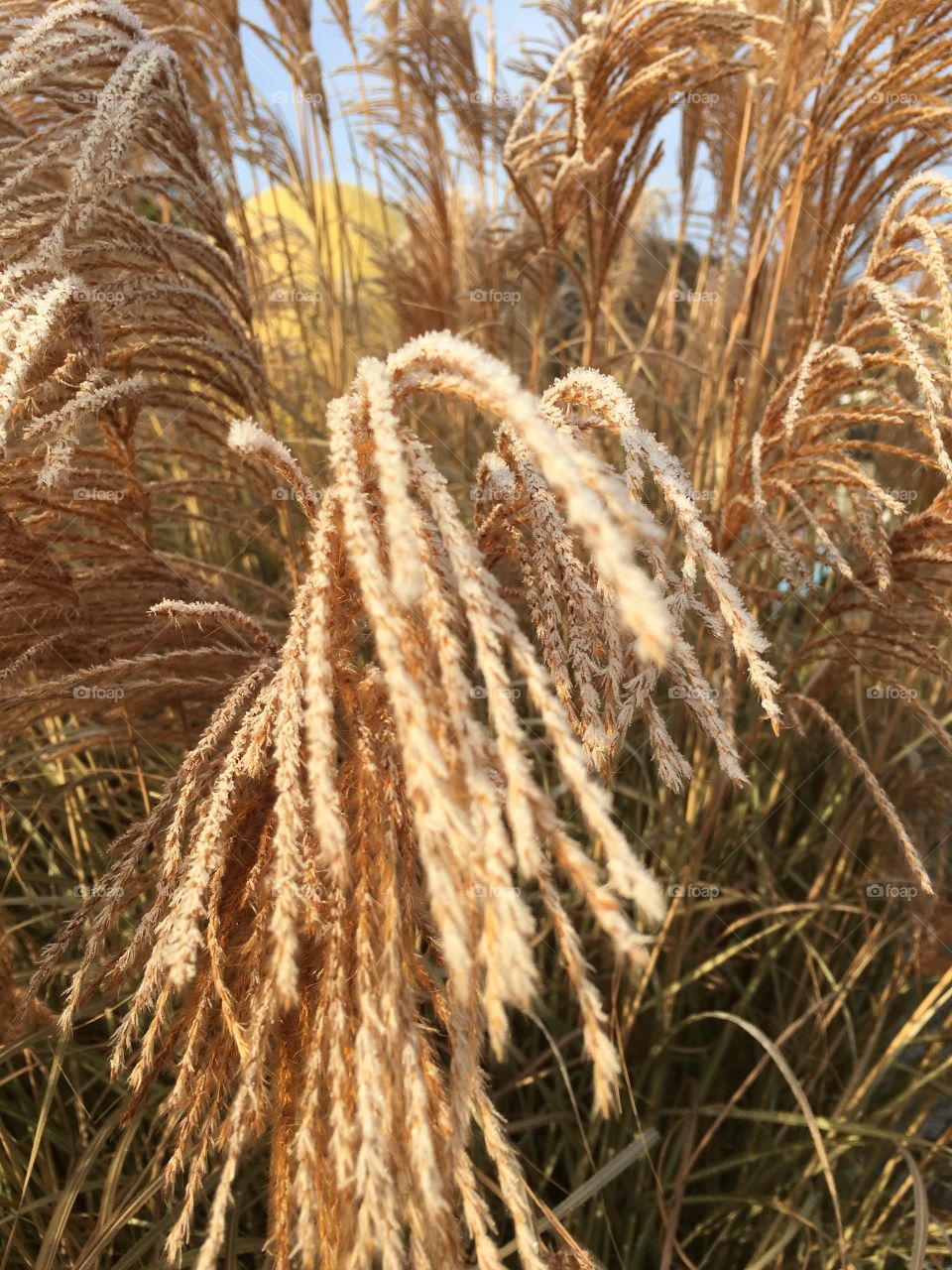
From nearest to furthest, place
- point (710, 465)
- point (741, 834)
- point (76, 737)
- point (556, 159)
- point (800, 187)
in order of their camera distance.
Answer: point (76, 737) < point (800, 187) < point (556, 159) < point (741, 834) < point (710, 465)

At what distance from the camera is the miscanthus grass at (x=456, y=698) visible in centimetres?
56

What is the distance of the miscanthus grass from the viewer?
56 cm

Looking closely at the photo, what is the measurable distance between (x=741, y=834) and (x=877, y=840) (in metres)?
0.32

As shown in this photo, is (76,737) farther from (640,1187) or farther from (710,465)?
(710,465)

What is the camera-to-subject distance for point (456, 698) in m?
0.51

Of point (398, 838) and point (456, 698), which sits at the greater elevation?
point (456, 698)

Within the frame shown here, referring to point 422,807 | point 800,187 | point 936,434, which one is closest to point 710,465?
point 800,187

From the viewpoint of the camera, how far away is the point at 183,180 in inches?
50.1

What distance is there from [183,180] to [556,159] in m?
0.82

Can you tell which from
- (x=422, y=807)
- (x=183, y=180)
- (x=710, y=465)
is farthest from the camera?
(x=710, y=465)

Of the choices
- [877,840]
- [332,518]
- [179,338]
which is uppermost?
[179,338]

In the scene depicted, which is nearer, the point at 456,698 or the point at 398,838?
the point at 456,698

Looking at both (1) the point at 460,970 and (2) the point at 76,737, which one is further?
(2) the point at 76,737

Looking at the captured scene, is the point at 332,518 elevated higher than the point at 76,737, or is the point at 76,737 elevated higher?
the point at 332,518
